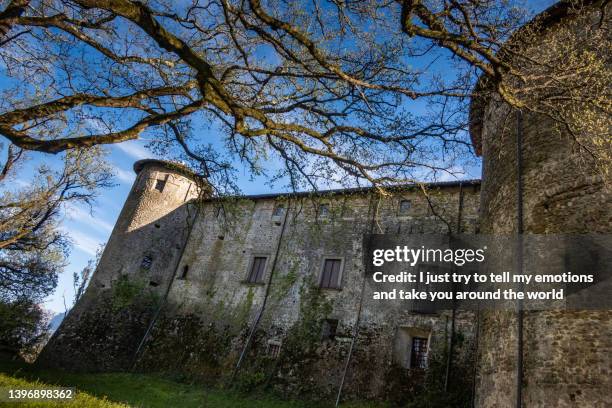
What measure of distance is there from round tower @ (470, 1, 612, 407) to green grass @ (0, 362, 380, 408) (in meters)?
5.55

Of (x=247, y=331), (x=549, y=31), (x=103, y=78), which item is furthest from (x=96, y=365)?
(x=549, y=31)

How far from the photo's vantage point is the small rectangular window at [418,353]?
12.7 m

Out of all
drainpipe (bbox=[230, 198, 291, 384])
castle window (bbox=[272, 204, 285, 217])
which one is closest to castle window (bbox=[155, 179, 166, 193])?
castle window (bbox=[272, 204, 285, 217])

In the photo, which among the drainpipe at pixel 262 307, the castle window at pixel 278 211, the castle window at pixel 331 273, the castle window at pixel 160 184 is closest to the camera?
the drainpipe at pixel 262 307

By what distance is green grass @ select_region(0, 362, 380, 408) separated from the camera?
39.9ft

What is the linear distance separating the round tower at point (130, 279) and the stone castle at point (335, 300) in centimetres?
6

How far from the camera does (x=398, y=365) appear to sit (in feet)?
41.3

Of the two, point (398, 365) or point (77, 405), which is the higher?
point (398, 365)

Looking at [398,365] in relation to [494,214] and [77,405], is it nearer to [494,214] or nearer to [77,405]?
[494,214]

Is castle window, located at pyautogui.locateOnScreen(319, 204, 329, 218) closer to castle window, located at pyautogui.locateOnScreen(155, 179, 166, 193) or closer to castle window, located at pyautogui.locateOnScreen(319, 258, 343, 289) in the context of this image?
castle window, located at pyautogui.locateOnScreen(319, 258, 343, 289)

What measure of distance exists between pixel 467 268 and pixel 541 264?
→ 12.2ft

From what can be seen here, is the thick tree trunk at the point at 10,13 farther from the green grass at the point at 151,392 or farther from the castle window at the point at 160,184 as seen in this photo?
the castle window at the point at 160,184

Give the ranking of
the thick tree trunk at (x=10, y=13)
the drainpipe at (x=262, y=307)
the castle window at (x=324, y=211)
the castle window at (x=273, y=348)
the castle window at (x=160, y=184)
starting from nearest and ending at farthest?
1. the thick tree trunk at (x=10, y=13)
2. the castle window at (x=273, y=348)
3. the drainpipe at (x=262, y=307)
4. the castle window at (x=324, y=211)
5. the castle window at (x=160, y=184)

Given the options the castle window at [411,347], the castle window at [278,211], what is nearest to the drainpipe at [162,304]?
the castle window at [278,211]
